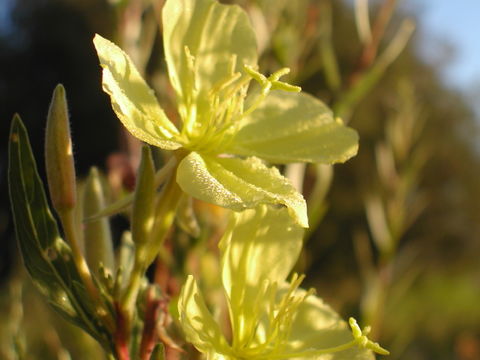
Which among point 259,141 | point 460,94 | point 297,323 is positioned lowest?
point 460,94

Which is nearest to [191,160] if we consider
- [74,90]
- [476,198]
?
[74,90]

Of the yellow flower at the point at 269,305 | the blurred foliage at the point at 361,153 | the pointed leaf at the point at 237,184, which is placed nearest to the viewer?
the pointed leaf at the point at 237,184

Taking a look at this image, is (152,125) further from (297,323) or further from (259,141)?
(297,323)

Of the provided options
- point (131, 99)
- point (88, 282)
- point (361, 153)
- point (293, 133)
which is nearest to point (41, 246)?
point (88, 282)

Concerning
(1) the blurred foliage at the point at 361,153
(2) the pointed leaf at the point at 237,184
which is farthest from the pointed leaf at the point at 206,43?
(1) the blurred foliage at the point at 361,153

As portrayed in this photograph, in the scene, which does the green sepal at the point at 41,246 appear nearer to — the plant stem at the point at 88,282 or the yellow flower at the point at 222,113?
the plant stem at the point at 88,282

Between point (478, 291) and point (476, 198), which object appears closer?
point (476, 198)

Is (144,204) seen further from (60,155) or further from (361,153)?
(361,153)
